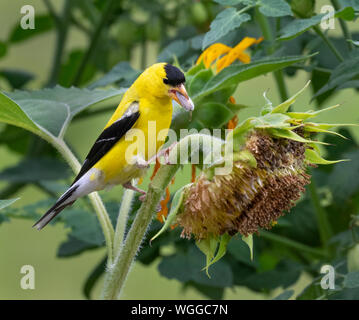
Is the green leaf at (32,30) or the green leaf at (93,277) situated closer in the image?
the green leaf at (93,277)

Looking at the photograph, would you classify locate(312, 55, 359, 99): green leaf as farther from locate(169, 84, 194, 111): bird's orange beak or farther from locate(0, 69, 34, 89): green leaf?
locate(0, 69, 34, 89): green leaf

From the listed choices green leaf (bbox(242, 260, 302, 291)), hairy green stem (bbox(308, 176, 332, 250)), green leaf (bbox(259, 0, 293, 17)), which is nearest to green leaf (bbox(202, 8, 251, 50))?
green leaf (bbox(259, 0, 293, 17))

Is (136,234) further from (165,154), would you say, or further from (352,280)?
(352,280)

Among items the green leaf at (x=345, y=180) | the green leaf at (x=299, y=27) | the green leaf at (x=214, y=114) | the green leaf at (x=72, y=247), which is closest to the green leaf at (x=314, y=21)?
the green leaf at (x=299, y=27)

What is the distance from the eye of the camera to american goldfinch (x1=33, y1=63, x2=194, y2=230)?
70cm

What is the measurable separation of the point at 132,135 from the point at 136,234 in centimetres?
20

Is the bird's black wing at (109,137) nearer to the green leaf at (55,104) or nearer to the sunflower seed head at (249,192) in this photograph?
the green leaf at (55,104)

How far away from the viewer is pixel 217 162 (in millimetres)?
554

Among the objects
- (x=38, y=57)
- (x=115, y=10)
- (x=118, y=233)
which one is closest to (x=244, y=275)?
(x=118, y=233)

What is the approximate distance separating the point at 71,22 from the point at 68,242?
0.59 m

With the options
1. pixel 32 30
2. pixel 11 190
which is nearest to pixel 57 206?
pixel 11 190

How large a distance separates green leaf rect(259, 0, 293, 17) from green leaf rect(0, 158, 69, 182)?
59 centimetres

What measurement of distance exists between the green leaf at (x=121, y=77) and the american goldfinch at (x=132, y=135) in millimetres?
117

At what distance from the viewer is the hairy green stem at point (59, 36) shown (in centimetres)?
133
